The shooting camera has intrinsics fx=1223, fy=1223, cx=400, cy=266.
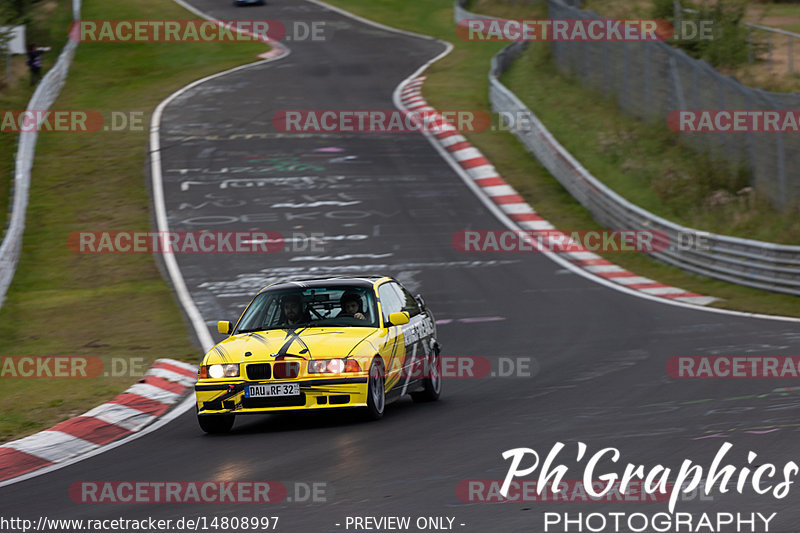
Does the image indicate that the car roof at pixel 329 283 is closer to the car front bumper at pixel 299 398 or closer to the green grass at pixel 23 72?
the car front bumper at pixel 299 398

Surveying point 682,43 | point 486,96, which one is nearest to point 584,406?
point 682,43

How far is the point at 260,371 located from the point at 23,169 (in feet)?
67.5

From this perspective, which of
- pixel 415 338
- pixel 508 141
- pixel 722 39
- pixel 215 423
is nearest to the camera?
pixel 215 423

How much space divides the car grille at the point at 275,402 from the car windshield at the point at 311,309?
3.54ft

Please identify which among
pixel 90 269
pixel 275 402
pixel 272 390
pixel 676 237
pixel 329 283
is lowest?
pixel 90 269

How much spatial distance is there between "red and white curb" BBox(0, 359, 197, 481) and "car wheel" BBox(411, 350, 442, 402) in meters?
2.63

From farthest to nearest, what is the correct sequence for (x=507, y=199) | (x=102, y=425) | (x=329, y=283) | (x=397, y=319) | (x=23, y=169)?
(x=23, y=169), (x=507, y=199), (x=329, y=283), (x=397, y=319), (x=102, y=425)

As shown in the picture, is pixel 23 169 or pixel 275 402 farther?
pixel 23 169

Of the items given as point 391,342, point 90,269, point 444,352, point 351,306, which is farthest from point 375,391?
point 90,269

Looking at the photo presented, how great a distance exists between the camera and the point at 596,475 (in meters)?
7.88

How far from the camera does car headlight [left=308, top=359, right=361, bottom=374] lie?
10.8 meters

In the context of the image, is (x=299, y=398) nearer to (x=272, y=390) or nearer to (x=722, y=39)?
(x=272, y=390)

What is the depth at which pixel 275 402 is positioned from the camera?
10.8 meters

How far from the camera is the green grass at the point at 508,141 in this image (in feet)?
68.1
